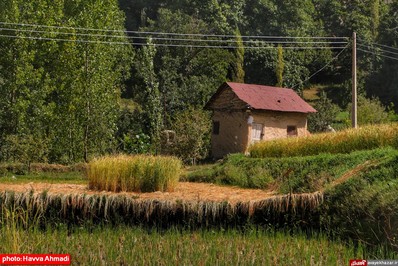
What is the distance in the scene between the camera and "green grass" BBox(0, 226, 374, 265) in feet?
31.5

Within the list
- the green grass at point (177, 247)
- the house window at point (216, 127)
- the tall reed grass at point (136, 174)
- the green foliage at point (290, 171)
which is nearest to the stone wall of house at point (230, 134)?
the house window at point (216, 127)

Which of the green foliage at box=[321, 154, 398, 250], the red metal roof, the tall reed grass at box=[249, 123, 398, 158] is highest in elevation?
the red metal roof

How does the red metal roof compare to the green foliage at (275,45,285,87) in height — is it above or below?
below

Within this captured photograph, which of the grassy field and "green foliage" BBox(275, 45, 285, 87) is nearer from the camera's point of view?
the grassy field

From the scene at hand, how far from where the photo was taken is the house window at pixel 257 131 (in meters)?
38.5

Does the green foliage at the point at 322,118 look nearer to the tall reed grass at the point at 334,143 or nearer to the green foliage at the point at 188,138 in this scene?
the green foliage at the point at 188,138

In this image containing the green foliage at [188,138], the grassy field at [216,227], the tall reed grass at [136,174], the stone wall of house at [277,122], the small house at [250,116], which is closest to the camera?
the grassy field at [216,227]

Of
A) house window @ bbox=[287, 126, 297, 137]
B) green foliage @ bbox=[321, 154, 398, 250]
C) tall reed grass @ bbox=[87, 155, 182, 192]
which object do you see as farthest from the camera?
house window @ bbox=[287, 126, 297, 137]

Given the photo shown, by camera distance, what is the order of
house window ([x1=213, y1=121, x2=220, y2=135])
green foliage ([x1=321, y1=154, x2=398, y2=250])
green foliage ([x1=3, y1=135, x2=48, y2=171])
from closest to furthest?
green foliage ([x1=321, y1=154, x2=398, y2=250])
green foliage ([x1=3, y1=135, x2=48, y2=171])
house window ([x1=213, y1=121, x2=220, y2=135])

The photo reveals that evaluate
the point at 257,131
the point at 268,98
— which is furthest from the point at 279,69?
the point at 257,131

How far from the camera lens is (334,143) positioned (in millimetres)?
25172

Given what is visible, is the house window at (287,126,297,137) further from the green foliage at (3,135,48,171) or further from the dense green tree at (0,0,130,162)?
the green foliage at (3,135,48,171)

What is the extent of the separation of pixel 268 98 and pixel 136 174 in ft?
69.1

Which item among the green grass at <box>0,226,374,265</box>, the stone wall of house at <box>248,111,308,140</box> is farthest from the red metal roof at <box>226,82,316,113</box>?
the green grass at <box>0,226,374,265</box>
